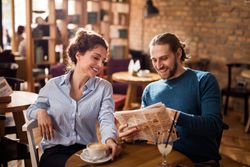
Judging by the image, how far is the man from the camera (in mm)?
1737

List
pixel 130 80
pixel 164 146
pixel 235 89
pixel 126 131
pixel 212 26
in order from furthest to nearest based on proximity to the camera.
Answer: pixel 212 26 < pixel 235 89 < pixel 130 80 < pixel 126 131 < pixel 164 146

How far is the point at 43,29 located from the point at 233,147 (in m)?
3.54

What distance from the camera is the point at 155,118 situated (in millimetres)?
1546

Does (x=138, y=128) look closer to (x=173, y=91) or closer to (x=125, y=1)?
(x=173, y=91)

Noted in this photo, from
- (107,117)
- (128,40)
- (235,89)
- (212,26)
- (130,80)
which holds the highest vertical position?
(212,26)

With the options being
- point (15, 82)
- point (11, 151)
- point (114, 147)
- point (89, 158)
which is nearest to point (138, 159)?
point (114, 147)

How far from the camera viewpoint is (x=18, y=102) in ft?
8.15

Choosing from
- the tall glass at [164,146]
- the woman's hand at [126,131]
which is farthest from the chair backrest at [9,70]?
the tall glass at [164,146]

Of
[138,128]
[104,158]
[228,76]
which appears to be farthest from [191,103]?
[228,76]

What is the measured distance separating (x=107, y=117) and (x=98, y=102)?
118mm

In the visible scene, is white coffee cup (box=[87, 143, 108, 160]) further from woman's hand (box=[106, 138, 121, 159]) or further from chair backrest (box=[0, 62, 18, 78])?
chair backrest (box=[0, 62, 18, 78])

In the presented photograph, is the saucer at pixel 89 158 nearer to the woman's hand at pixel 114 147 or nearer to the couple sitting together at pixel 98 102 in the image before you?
the woman's hand at pixel 114 147

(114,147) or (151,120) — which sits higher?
(151,120)

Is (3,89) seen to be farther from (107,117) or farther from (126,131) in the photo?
(126,131)
